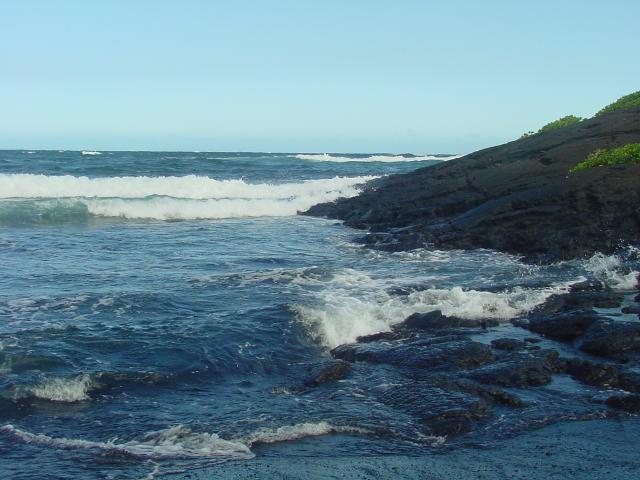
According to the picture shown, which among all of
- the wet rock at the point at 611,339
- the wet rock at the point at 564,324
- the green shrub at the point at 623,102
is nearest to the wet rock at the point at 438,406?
the wet rock at the point at 611,339

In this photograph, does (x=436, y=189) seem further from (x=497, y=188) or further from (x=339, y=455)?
(x=339, y=455)

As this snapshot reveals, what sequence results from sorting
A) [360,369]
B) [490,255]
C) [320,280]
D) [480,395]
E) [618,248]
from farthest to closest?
[490,255] → [618,248] → [320,280] → [360,369] → [480,395]

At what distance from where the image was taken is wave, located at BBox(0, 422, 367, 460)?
7406mm

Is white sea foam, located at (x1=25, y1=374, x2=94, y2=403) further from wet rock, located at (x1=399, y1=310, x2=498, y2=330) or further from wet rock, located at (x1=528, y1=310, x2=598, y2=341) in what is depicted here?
wet rock, located at (x1=528, y1=310, x2=598, y2=341)

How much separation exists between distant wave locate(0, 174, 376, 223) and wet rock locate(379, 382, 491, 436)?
20500 mm

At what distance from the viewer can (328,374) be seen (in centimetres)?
962

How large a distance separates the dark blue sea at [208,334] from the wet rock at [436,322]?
317 mm

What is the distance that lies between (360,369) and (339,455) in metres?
2.72


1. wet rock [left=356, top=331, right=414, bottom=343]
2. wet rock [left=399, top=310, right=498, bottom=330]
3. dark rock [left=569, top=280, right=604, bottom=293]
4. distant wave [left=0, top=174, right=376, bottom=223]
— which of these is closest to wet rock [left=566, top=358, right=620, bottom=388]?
wet rock [left=399, top=310, right=498, bottom=330]

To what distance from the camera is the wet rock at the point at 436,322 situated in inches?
A: 473

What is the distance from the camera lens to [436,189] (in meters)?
26.3

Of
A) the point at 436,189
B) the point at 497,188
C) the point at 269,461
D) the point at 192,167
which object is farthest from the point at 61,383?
the point at 192,167

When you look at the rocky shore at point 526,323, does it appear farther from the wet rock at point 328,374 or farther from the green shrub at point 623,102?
the green shrub at point 623,102

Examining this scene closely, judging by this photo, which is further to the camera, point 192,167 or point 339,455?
point 192,167
